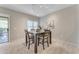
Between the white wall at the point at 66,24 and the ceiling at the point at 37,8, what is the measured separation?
93 millimetres

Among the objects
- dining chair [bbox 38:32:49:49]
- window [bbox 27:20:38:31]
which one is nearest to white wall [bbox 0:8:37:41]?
window [bbox 27:20:38:31]

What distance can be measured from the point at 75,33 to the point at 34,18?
3.27 ft

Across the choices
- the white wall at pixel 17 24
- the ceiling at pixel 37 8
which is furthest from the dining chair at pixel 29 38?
the ceiling at pixel 37 8

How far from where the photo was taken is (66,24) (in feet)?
7.10

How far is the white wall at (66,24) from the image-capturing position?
212cm

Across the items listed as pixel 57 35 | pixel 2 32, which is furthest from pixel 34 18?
pixel 2 32

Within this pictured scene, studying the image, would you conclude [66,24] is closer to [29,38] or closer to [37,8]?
[37,8]

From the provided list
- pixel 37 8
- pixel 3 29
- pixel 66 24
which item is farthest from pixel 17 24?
pixel 66 24

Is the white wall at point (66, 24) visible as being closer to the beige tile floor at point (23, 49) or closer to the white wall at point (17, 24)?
the beige tile floor at point (23, 49)

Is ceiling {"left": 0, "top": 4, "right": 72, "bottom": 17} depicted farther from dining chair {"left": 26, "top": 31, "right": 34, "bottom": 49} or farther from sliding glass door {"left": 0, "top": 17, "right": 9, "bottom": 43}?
dining chair {"left": 26, "top": 31, "right": 34, "bottom": 49}

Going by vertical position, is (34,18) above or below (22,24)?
above
